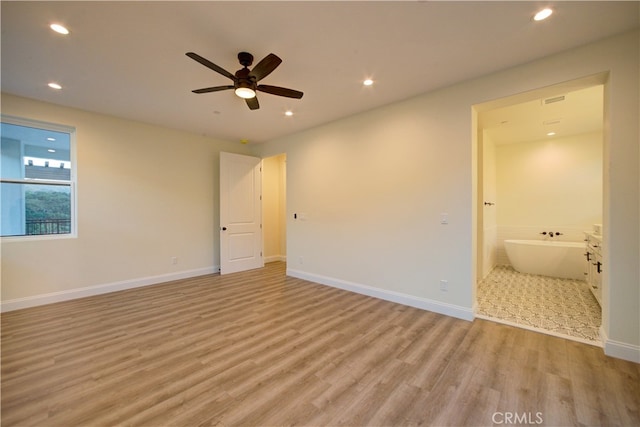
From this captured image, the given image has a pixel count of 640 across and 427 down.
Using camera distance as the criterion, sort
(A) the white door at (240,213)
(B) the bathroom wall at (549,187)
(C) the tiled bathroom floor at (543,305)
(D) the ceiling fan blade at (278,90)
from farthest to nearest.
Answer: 1. (A) the white door at (240,213)
2. (B) the bathroom wall at (549,187)
3. (C) the tiled bathroom floor at (543,305)
4. (D) the ceiling fan blade at (278,90)

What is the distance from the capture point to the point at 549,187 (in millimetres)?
5430

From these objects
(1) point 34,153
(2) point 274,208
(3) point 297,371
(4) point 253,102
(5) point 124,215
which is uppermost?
(4) point 253,102

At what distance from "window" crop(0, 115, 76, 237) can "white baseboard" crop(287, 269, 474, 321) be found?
3962mm

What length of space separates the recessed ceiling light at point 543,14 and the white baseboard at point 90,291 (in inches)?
232

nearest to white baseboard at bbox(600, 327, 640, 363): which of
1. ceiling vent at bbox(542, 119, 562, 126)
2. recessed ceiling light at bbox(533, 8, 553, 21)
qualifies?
recessed ceiling light at bbox(533, 8, 553, 21)

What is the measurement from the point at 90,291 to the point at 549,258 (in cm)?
782

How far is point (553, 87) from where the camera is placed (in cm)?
256

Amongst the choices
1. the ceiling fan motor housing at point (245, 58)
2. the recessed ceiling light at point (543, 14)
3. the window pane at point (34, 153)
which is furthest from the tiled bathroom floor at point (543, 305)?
the window pane at point (34, 153)

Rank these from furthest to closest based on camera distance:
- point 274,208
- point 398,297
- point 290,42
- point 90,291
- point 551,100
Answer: point 274,208
point 90,291
point 398,297
point 551,100
point 290,42

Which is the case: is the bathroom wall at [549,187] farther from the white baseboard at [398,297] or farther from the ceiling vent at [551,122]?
the white baseboard at [398,297]

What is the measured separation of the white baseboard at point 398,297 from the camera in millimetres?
3082

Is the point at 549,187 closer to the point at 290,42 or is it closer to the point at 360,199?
the point at 360,199

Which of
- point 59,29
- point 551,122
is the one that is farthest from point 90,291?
point 551,122

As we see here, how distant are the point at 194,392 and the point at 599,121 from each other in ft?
22.4
